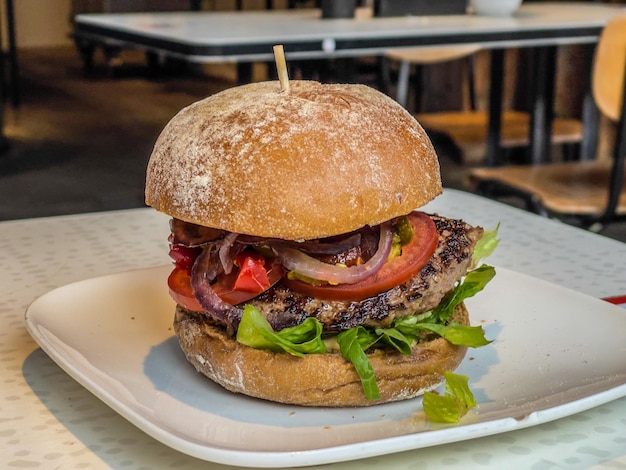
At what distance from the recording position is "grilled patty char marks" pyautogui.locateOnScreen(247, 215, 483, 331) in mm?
1105

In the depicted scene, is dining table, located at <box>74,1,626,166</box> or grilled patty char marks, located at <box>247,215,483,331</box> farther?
dining table, located at <box>74,1,626,166</box>

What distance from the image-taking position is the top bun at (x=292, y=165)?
3.52ft

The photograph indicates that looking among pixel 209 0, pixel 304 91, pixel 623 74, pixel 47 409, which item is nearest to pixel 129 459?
pixel 47 409

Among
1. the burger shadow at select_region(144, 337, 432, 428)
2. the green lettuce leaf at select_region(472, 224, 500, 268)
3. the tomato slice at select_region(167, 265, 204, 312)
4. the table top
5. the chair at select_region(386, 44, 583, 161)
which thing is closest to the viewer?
the burger shadow at select_region(144, 337, 432, 428)

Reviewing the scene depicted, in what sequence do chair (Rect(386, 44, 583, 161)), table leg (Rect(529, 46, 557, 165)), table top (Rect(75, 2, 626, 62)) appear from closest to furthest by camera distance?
table top (Rect(75, 2, 626, 62)) → table leg (Rect(529, 46, 557, 165)) → chair (Rect(386, 44, 583, 161))

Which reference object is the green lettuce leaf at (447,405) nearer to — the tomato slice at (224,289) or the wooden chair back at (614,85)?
the tomato slice at (224,289)

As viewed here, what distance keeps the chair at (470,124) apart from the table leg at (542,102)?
377 mm

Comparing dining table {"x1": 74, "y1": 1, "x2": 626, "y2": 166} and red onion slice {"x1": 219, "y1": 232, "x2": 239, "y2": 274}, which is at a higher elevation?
dining table {"x1": 74, "y1": 1, "x2": 626, "y2": 166}

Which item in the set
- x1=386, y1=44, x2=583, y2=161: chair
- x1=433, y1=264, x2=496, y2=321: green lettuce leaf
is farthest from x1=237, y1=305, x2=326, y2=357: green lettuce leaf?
x1=386, y1=44, x2=583, y2=161: chair

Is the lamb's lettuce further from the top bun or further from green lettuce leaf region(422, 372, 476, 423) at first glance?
the top bun

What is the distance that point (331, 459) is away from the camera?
2.88ft

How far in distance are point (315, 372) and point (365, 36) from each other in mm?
2476

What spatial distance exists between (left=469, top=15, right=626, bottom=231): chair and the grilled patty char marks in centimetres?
205

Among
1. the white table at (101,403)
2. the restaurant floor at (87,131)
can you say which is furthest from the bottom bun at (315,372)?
the restaurant floor at (87,131)
